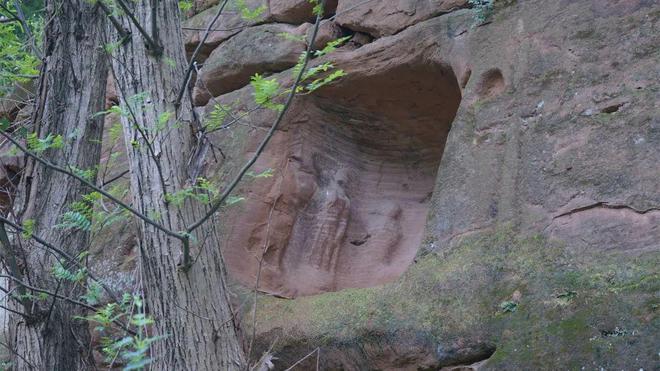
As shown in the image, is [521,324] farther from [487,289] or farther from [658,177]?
[658,177]

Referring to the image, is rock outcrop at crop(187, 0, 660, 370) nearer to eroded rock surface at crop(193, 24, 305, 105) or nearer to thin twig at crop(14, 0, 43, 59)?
eroded rock surface at crop(193, 24, 305, 105)

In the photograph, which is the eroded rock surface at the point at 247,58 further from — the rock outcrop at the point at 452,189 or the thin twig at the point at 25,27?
the thin twig at the point at 25,27

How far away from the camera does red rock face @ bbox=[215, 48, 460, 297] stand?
592 cm

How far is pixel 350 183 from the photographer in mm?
6426

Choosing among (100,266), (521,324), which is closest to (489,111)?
(521,324)

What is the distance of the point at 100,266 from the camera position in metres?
6.31

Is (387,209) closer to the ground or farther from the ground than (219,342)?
closer to the ground

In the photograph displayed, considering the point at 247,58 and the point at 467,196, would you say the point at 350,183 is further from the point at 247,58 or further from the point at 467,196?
the point at 467,196

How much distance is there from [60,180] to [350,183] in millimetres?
2318

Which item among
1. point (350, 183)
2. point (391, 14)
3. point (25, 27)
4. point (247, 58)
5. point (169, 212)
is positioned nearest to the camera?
point (169, 212)

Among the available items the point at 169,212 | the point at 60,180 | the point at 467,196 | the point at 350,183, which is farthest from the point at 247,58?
the point at 169,212

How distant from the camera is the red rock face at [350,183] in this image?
592 centimetres

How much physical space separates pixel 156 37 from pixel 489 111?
6.88 ft

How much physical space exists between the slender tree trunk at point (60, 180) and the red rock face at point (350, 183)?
134cm
